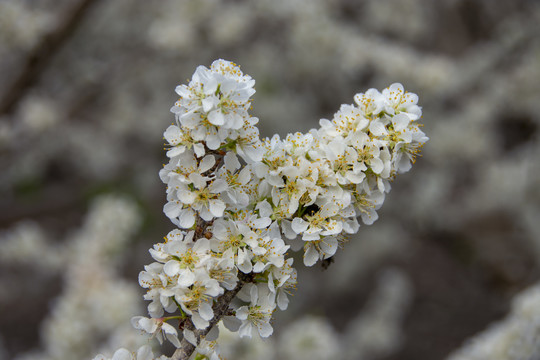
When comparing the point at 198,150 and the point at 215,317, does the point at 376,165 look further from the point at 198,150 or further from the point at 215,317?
the point at 215,317

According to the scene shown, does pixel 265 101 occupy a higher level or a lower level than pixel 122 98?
lower

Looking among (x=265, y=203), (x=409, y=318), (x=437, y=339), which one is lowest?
(x=265, y=203)

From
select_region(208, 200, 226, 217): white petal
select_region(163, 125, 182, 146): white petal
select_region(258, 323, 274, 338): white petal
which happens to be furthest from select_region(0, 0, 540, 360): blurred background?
select_region(163, 125, 182, 146): white petal

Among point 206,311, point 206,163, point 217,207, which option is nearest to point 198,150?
point 206,163

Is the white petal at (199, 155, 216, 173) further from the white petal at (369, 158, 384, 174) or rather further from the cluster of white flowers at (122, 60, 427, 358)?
the white petal at (369, 158, 384, 174)

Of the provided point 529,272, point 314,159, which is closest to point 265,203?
point 314,159

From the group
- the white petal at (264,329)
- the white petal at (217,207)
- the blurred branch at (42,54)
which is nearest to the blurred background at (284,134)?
the blurred branch at (42,54)

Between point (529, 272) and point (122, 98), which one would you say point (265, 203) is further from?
point (529, 272)
